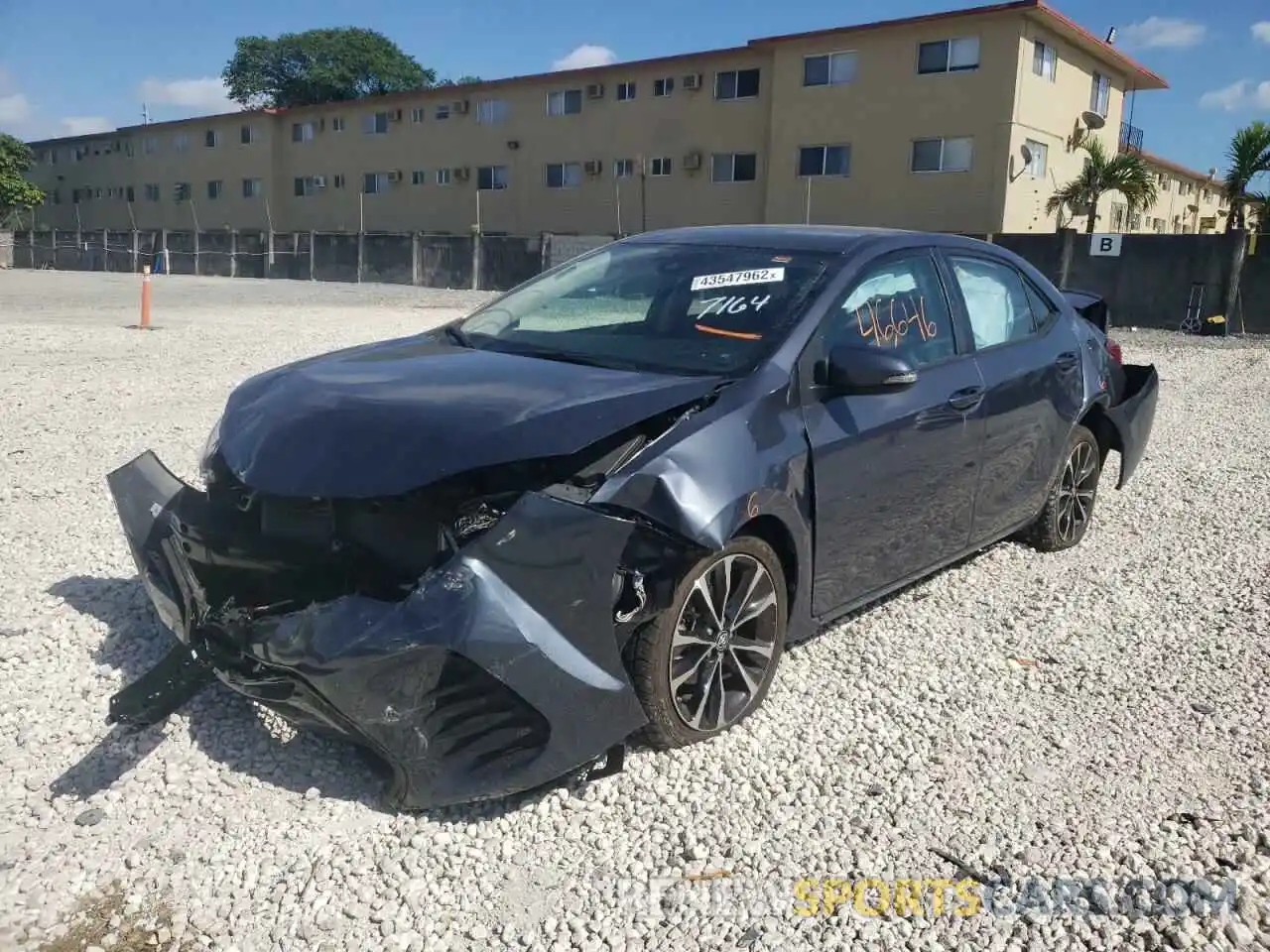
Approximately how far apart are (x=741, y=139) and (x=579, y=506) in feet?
109

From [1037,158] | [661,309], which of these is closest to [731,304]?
[661,309]

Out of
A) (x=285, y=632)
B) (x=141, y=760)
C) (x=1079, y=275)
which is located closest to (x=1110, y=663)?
(x=285, y=632)

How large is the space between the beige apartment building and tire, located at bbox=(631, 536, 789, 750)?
2777 cm

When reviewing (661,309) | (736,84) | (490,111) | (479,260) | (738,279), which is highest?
(736,84)

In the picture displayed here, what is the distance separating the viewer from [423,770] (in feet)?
9.27

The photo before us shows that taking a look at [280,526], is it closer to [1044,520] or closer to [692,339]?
[692,339]

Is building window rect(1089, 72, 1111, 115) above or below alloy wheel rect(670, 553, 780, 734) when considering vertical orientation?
above

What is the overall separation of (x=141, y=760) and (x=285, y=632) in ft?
2.54

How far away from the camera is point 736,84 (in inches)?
1341

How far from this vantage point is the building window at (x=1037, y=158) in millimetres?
29605

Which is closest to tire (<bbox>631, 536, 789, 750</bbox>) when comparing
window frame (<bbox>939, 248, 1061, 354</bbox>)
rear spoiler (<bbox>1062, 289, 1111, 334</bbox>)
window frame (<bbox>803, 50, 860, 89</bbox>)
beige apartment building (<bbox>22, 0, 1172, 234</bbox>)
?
window frame (<bbox>939, 248, 1061, 354</bbox>)

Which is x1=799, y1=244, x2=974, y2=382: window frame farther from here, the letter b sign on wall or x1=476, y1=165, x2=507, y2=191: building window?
x1=476, y1=165, x2=507, y2=191: building window

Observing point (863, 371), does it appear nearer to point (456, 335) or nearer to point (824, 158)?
point (456, 335)

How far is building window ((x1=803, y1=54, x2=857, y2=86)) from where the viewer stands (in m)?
31.0
